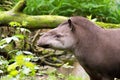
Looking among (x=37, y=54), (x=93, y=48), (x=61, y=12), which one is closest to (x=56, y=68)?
(x=37, y=54)

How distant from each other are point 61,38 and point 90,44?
33 centimetres

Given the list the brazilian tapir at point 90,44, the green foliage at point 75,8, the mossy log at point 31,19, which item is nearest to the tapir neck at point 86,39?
the brazilian tapir at point 90,44

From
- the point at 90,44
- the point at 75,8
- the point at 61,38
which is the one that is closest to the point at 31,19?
the point at 75,8

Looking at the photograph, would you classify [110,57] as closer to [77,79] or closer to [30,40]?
[77,79]

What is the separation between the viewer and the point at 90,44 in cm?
468

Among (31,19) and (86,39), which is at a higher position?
(86,39)

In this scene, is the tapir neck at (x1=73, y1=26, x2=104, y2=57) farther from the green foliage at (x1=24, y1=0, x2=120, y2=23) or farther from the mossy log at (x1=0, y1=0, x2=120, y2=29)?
the green foliage at (x1=24, y1=0, x2=120, y2=23)

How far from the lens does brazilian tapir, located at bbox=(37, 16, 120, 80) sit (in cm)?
459

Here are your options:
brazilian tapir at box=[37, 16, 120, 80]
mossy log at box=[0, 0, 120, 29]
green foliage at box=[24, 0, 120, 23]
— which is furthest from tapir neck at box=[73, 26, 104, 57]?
green foliage at box=[24, 0, 120, 23]

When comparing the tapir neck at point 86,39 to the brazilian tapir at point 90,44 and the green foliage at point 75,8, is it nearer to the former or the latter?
the brazilian tapir at point 90,44

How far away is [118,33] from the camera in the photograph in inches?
186

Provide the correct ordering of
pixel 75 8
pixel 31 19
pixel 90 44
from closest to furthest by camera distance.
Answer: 1. pixel 90 44
2. pixel 31 19
3. pixel 75 8

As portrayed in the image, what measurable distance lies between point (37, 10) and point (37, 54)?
0.83m

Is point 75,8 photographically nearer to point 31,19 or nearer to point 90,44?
point 31,19
